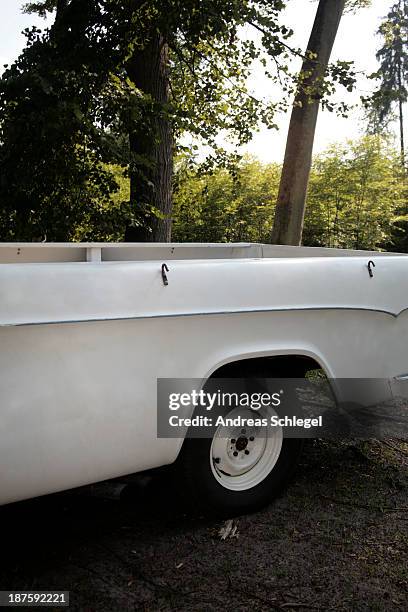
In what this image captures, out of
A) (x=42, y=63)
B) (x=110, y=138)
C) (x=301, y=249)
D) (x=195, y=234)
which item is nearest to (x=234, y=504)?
(x=301, y=249)

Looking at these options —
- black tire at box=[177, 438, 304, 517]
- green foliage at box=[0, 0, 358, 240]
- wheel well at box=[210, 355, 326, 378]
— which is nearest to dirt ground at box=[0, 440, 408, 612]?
black tire at box=[177, 438, 304, 517]

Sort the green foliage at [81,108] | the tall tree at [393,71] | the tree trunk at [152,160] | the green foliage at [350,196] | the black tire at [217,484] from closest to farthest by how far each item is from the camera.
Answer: the black tire at [217,484]
the green foliage at [81,108]
the tree trunk at [152,160]
the green foliage at [350,196]
the tall tree at [393,71]

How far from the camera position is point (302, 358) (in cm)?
299

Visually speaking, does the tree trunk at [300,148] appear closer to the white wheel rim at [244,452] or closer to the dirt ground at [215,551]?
the dirt ground at [215,551]

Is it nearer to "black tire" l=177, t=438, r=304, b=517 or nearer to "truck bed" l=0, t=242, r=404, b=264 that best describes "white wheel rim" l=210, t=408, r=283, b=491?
"black tire" l=177, t=438, r=304, b=517

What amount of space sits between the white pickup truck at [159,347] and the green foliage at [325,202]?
1182 centimetres

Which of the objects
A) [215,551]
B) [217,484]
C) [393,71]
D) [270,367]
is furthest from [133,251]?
[393,71]

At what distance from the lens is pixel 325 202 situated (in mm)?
16125

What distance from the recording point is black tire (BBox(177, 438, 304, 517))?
9.05ft

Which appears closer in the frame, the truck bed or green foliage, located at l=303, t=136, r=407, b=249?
the truck bed

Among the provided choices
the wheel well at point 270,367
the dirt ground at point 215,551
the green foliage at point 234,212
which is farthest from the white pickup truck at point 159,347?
the green foliage at point 234,212

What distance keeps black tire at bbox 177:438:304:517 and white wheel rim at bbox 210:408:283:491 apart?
3 centimetres

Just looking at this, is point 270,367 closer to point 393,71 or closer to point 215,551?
point 215,551

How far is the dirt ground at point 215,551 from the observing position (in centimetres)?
235
